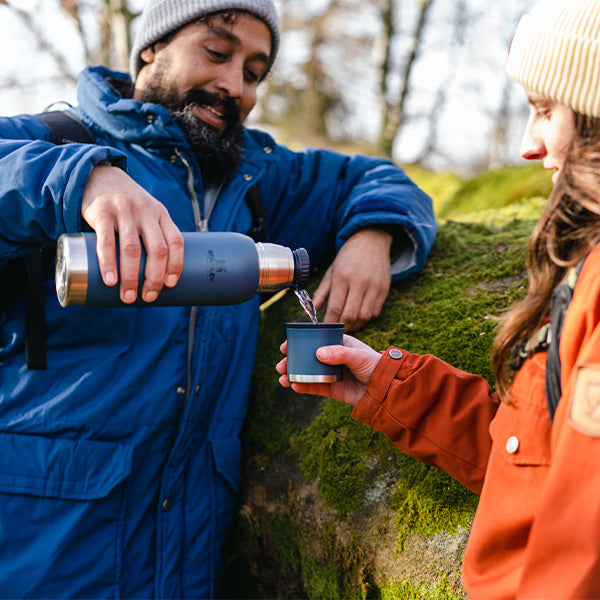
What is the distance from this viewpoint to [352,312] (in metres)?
2.85

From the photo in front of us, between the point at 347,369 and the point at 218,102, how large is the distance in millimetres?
1852

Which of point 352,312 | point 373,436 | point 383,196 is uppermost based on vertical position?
point 383,196

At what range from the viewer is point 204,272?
1.88 metres

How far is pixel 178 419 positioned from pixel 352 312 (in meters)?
0.98

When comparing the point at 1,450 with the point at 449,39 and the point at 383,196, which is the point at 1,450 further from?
the point at 449,39

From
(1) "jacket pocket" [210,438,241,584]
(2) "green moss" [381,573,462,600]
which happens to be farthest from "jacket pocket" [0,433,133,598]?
(2) "green moss" [381,573,462,600]

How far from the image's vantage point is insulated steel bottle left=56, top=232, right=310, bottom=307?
173 cm

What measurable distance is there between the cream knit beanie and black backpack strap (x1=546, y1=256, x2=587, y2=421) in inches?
18.0

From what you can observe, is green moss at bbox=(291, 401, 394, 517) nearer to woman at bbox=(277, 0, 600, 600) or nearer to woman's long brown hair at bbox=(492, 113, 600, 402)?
woman at bbox=(277, 0, 600, 600)

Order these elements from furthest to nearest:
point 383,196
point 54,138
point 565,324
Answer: point 383,196 → point 54,138 → point 565,324

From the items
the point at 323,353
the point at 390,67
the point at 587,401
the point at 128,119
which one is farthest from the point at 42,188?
the point at 390,67

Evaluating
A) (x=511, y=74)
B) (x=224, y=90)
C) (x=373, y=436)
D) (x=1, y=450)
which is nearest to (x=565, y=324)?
(x=511, y=74)

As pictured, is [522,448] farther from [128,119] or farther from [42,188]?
[128,119]

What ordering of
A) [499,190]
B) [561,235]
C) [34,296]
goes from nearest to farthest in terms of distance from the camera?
1. [561,235]
2. [34,296]
3. [499,190]
